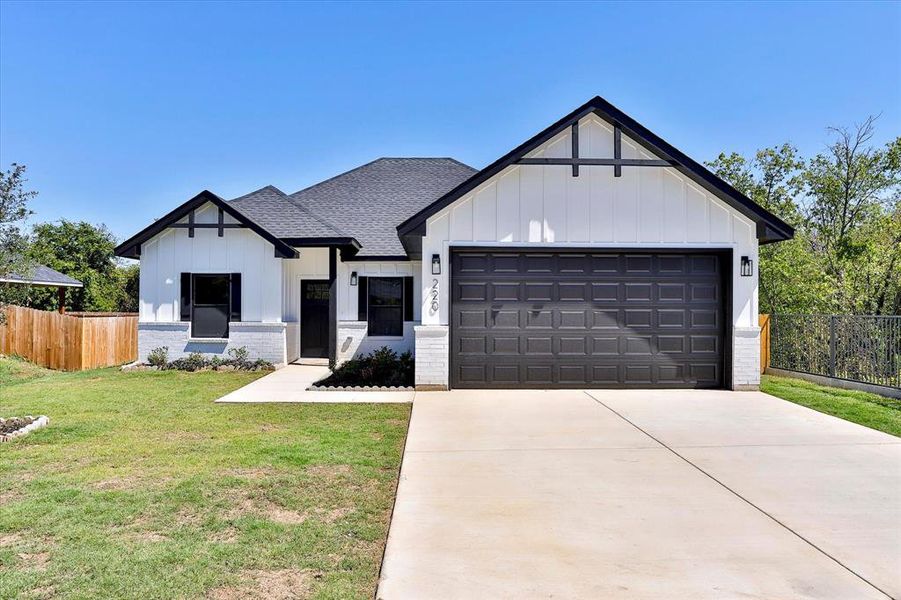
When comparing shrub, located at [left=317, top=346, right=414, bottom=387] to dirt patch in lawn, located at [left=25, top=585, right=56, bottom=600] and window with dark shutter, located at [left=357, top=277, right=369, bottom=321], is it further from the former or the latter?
dirt patch in lawn, located at [left=25, top=585, right=56, bottom=600]

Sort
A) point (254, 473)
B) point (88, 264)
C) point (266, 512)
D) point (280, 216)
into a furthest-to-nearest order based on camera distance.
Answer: point (88, 264)
point (280, 216)
point (254, 473)
point (266, 512)

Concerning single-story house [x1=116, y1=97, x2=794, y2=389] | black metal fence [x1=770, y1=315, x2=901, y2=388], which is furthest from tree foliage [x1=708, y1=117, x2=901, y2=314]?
single-story house [x1=116, y1=97, x2=794, y2=389]

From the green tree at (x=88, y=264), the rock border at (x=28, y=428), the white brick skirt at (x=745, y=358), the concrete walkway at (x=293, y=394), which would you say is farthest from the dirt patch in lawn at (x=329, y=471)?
the green tree at (x=88, y=264)

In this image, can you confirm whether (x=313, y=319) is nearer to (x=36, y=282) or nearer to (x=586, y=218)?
(x=586, y=218)

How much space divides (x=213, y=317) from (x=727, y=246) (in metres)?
12.3

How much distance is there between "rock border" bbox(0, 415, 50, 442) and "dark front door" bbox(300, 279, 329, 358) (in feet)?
26.1

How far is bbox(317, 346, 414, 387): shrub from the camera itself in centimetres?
1042

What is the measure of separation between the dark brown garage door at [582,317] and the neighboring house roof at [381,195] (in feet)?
15.5

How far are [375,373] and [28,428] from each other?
18.6ft

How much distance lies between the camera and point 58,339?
13906 millimetres

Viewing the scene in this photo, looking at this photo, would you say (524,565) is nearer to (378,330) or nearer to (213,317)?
(378,330)

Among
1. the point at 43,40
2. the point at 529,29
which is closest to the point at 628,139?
the point at 529,29

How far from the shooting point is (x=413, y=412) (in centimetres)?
784

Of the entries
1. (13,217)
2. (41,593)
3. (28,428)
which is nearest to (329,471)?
(41,593)
